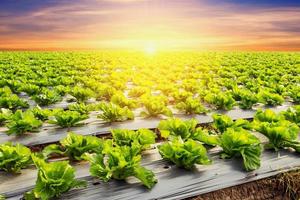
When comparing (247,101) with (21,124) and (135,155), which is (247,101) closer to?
(135,155)

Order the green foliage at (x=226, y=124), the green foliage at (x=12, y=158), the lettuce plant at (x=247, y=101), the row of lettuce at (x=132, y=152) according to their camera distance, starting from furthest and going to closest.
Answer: the lettuce plant at (x=247, y=101), the green foliage at (x=226, y=124), the green foliage at (x=12, y=158), the row of lettuce at (x=132, y=152)

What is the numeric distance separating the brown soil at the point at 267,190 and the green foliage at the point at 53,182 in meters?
→ 1.26

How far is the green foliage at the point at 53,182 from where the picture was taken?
3.61m

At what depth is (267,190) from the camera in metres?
4.47

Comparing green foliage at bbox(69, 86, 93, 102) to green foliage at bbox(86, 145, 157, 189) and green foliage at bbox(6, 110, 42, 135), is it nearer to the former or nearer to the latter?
green foliage at bbox(6, 110, 42, 135)

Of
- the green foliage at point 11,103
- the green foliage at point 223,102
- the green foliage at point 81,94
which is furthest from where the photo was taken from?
the green foliage at point 81,94

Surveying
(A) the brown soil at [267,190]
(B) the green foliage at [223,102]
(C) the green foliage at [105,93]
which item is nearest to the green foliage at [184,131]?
(A) the brown soil at [267,190]

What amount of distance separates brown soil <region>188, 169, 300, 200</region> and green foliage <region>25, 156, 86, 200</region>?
1.26 metres

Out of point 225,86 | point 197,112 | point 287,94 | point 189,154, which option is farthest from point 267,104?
point 189,154

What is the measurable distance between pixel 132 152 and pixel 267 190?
1.56 m

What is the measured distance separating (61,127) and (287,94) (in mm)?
5618

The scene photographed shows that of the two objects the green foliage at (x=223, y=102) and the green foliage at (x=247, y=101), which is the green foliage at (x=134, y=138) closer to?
the green foliage at (x=223, y=102)

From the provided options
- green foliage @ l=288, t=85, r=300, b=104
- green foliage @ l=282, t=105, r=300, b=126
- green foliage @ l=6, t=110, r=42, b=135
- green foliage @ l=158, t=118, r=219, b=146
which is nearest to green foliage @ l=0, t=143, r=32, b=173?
green foliage @ l=6, t=110, r=42, b=135

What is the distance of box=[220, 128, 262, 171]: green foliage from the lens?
446cm
